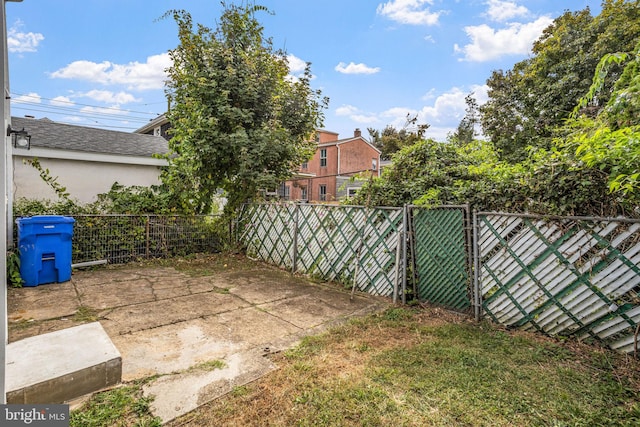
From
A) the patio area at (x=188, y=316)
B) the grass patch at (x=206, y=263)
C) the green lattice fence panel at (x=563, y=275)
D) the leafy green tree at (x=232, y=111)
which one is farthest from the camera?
the leafy green tree at (x=232, y=111)

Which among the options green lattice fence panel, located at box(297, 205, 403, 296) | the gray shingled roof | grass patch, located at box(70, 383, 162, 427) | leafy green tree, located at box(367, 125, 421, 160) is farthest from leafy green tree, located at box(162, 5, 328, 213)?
leafy green tree, located at box(367, 125, 421, 160)

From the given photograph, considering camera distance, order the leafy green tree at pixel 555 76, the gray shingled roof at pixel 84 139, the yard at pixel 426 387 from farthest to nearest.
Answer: the leafy green tree at pixel 555 76, the gray shingled roof at pixel 84 139, the yard at pixel 426 387

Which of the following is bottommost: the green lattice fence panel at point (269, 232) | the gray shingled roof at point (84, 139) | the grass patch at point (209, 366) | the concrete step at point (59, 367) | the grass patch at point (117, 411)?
the grass patch at point (209, 366)

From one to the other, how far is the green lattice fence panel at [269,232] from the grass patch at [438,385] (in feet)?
10.7

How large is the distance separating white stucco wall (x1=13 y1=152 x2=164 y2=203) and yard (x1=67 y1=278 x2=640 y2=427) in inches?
324

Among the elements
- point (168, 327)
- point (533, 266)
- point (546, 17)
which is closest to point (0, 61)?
point (168, 327)

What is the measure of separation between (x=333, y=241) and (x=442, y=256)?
1933 millimetres

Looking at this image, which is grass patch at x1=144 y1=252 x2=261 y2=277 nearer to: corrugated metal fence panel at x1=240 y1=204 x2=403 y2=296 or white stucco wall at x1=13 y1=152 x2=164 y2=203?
corrugated metal fence panel at x1=240 y1=204 x2=403 y2=296

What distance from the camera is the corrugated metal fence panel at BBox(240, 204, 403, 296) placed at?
15.1ft

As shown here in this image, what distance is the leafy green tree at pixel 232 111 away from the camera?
6730mm

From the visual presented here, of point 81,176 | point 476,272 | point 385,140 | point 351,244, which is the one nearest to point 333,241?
point 351,244

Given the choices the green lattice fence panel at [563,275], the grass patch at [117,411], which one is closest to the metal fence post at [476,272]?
the green lattice fence panel at [563,275]

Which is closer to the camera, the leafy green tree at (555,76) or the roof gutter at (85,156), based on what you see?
the roof gutter at (85,156)

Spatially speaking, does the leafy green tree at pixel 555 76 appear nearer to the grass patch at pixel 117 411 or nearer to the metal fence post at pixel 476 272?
the metal fence post at pixel 476 272
